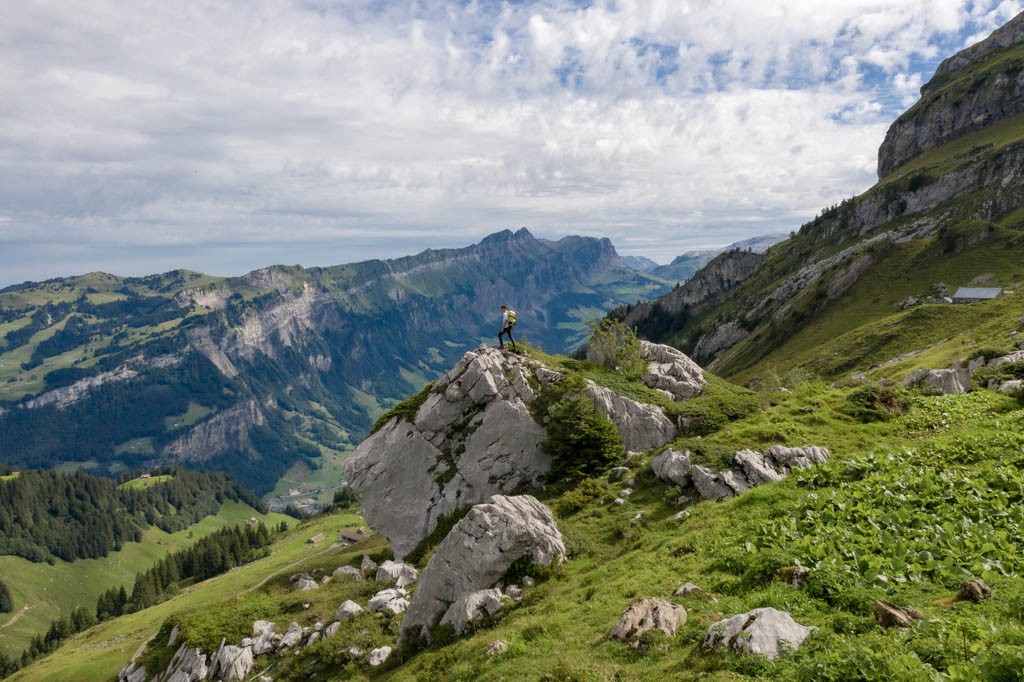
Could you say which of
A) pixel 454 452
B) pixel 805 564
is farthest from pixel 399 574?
pixel 805 564

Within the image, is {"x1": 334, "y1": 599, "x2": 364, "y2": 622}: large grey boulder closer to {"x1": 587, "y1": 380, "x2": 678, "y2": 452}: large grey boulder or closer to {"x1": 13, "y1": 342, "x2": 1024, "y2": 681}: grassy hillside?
{"x1": 13, "y1": 342, "x2": 1024, "y2": 681}: grassy hillside

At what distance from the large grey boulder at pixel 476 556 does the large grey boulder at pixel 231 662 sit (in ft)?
46.0

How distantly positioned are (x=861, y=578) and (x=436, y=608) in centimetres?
1956

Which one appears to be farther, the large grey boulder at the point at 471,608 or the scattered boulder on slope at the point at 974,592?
the large grey boulder at the point at 471,608

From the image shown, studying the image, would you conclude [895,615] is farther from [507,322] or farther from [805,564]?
[507,322]

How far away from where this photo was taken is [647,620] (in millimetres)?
16719

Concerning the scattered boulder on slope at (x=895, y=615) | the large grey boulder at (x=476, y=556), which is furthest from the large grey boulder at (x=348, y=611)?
the scattered boulder on slope at (x=895, y=615)

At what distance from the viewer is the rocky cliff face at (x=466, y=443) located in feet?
148

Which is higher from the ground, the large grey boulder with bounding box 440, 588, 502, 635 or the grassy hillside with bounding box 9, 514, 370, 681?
the large grey boulder with bounding box 440, 588, 502, 635

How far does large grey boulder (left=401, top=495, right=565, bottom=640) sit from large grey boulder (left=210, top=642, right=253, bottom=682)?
14.0 m

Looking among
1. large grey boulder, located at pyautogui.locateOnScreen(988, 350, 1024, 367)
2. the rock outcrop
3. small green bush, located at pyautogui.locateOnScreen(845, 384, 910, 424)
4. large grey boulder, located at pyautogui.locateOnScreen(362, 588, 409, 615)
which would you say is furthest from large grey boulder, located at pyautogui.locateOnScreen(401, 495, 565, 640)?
large grey boulder, located at pyautogui.locateOnScreen(988, 350, 1024, 367)

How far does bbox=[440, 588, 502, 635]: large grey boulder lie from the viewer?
938 inches

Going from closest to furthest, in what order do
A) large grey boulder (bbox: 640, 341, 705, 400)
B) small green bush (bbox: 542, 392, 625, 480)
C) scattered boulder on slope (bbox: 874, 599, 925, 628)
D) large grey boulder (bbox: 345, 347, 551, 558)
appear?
scattered boulder on slope (bbox: 874, 599, 925, 628) → small green bush (bbox: 542, 392, 625, 480) → large grey boulder (bbox: 345, 347, 551, 558) → large grey boulder (bbox: 640, 341, 705, 400)

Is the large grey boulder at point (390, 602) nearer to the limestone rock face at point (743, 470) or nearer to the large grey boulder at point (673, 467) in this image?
the large grey boulder at point (673, 467)
